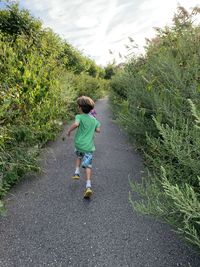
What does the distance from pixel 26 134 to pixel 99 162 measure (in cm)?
183

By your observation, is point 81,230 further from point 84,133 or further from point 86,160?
point 84,133

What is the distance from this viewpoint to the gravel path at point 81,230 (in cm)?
286

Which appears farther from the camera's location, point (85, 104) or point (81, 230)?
point (85, 104)

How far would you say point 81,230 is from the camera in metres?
3.36

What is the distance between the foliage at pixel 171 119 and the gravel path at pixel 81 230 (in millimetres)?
375

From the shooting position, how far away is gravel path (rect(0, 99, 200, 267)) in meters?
2.86

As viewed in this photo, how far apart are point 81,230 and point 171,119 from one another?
176cm

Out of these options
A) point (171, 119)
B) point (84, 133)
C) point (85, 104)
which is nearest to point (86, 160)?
point (84, 133)

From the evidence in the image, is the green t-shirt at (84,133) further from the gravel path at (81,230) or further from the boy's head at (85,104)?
the gravel path at (81,230)

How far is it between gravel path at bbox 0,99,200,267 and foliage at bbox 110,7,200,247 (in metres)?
0.37

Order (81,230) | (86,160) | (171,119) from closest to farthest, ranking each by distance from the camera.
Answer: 1. (171,119)
2. (81,230)
3. (86,160)

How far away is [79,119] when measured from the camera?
186 inches

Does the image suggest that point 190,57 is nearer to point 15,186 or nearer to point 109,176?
point 109,176

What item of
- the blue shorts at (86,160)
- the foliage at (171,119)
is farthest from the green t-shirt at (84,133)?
the foliage at (171,119)
